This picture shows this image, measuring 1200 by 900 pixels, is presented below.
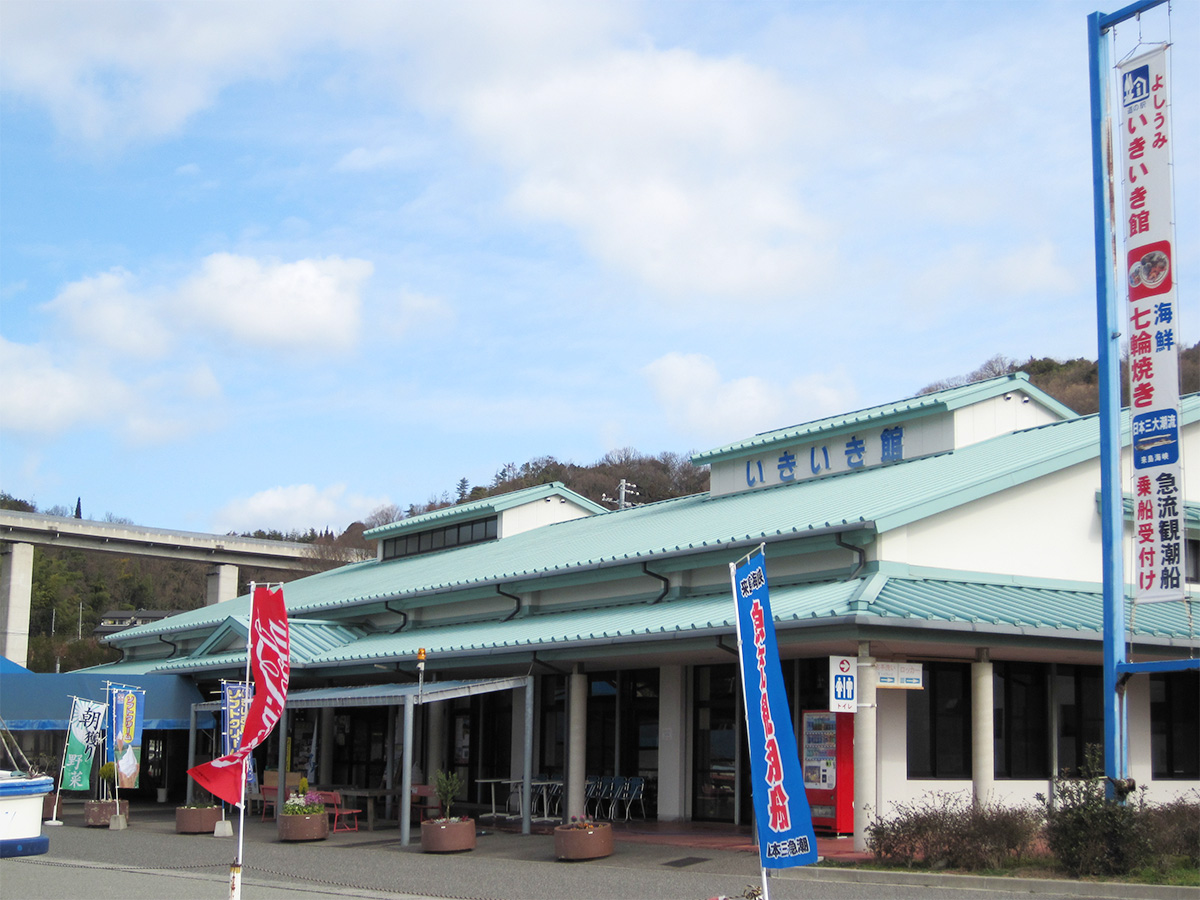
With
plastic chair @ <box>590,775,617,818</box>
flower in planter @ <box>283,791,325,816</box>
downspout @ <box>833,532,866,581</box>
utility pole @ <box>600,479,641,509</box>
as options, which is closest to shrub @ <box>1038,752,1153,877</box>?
downspout @ <box>833,532,866,581</box>

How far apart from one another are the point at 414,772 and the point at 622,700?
641 cm

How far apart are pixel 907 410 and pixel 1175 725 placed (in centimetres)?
687

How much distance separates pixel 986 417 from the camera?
23.4m

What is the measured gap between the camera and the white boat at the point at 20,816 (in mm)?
14070

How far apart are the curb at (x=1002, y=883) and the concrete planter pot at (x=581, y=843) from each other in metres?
3.11

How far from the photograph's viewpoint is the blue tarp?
29609mm

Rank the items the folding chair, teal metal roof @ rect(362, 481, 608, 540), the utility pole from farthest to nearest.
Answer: the utility pole → teal metal roof @ rect(362, 481, 608, 540) → the folding chair

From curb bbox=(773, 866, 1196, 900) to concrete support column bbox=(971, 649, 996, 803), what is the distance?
121 inches

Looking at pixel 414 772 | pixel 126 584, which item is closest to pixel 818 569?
pixel 414 772

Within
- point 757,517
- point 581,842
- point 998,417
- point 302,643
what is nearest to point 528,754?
point 581,842

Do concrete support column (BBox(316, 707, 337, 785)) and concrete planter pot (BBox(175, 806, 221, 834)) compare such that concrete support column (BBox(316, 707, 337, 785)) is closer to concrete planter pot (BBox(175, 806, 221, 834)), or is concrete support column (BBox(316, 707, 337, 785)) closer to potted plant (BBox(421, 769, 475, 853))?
concrete planter pot (BBox(175, 806, 221, 834))

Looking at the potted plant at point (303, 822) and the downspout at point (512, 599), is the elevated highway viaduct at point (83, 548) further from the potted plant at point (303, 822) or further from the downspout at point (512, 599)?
the potted plant at point (303, 822)

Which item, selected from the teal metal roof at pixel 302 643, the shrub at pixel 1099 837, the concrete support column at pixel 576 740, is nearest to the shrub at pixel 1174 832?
the shrub at pixel 1099 837

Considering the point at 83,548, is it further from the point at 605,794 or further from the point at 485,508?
the point at 605,794
